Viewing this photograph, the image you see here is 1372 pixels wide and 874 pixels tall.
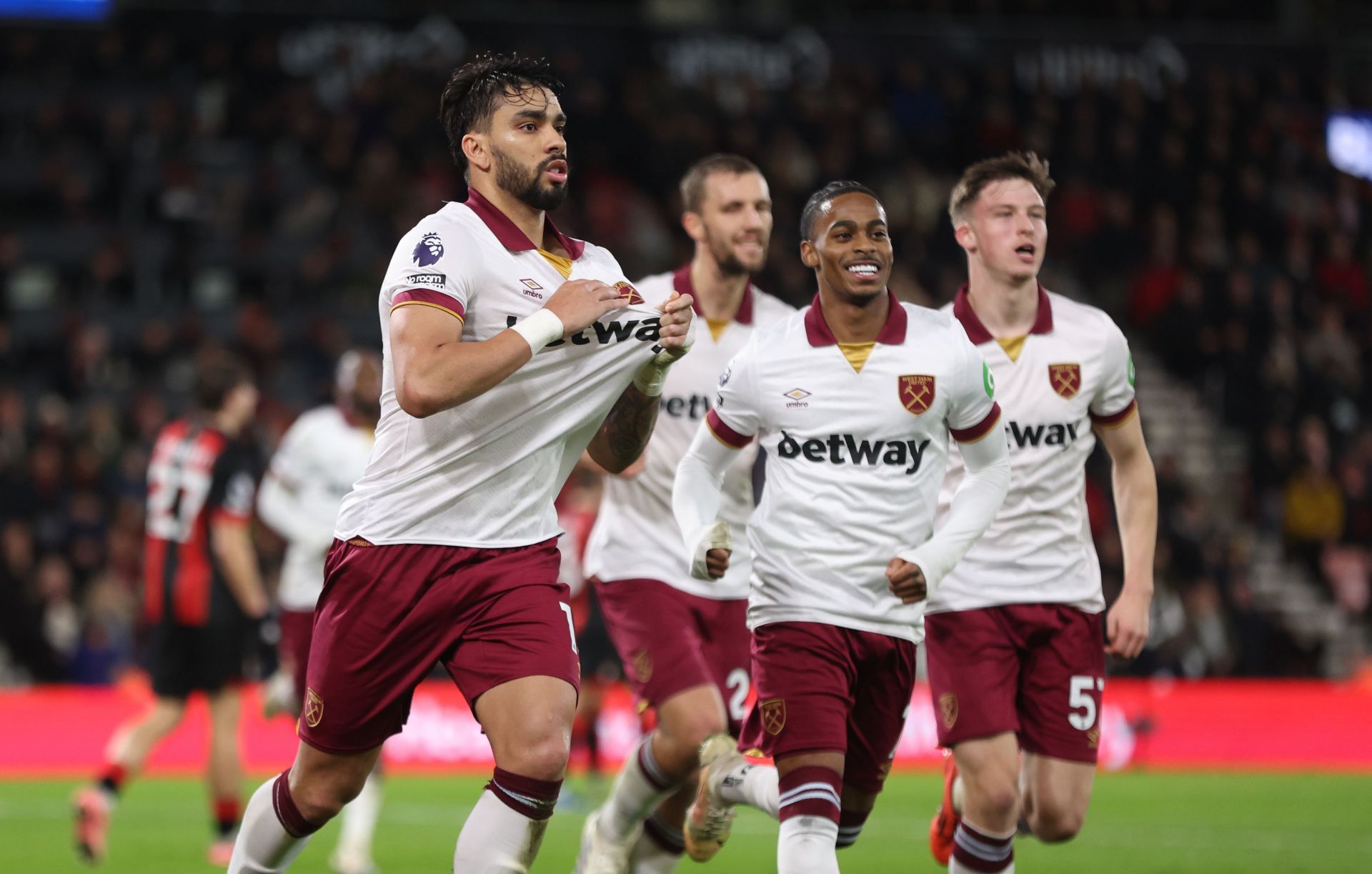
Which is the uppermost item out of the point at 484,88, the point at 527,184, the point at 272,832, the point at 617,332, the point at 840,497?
the point at 484,88

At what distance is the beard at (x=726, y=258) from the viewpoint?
25.0ft

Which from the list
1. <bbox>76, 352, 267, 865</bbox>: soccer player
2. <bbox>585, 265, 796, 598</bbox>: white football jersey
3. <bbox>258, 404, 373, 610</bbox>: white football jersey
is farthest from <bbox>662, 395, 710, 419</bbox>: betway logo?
<bbox>76, 352, 267, 865</bbox>: soccer player

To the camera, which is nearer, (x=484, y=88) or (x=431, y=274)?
(x=431, y=274)

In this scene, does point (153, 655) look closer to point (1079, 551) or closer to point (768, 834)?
point (768, 834)

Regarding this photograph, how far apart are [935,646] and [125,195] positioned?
1572cm

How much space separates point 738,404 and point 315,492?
4.30 m

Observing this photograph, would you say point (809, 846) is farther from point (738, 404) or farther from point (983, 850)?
point (738, 404)

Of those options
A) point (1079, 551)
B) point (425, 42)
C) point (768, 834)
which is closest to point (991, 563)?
point (1079, 551)

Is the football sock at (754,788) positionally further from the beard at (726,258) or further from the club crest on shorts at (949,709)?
the beard at (726,258)

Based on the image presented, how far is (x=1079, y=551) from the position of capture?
6703 millimetres

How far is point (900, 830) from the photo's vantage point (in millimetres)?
11094

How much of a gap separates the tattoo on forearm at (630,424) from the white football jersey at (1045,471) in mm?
1535

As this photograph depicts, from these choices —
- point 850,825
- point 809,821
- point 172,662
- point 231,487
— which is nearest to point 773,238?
point 231,487

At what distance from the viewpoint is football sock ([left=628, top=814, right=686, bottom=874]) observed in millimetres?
7402
